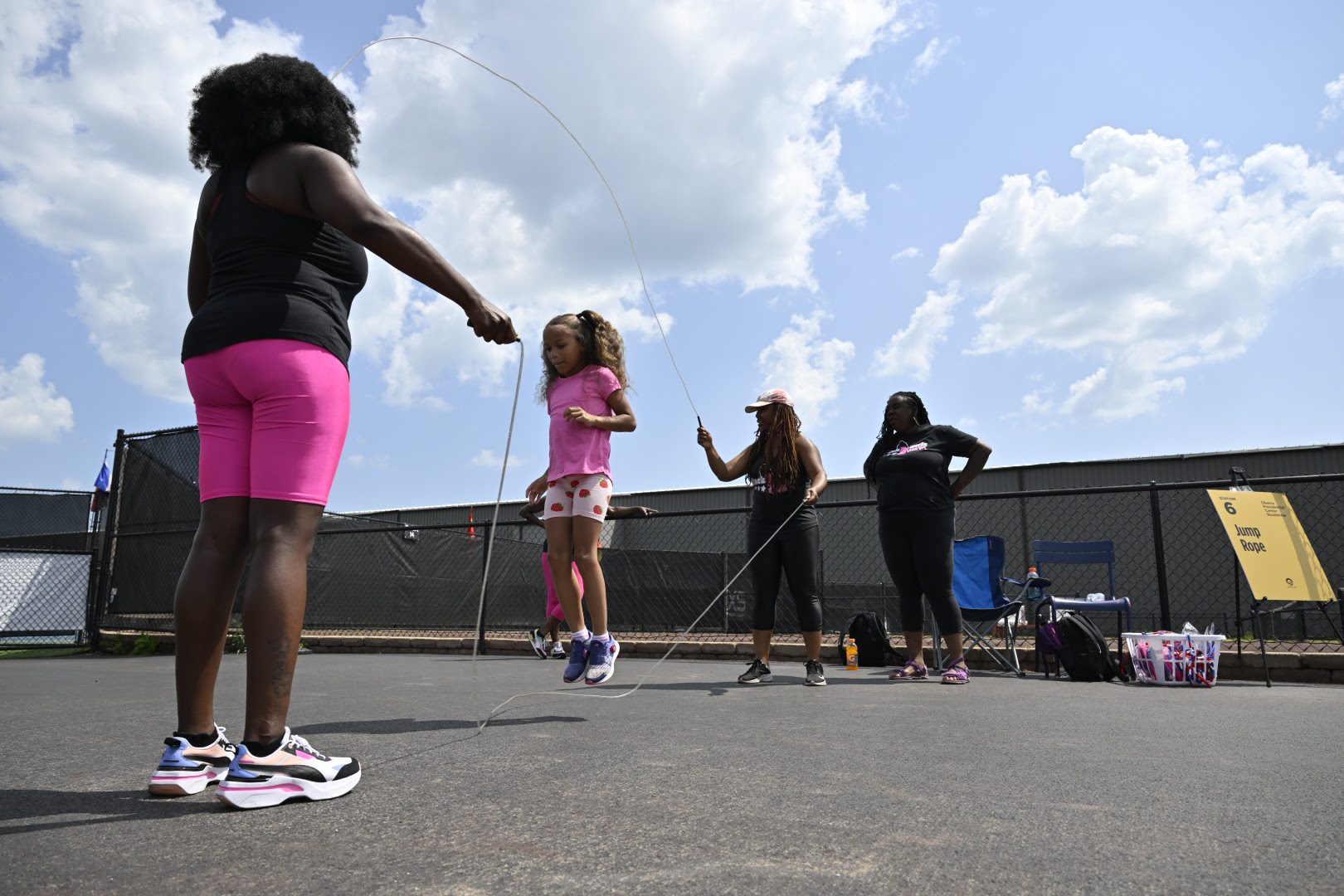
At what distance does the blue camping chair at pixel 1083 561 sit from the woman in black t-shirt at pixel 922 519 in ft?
3.30

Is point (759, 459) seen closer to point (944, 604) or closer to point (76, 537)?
point (944, 604)

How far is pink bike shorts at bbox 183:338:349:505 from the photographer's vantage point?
6.13 feet

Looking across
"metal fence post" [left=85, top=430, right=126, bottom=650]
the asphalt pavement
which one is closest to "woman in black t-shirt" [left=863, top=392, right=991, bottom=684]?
the asphalt pavement

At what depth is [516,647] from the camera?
811 cm

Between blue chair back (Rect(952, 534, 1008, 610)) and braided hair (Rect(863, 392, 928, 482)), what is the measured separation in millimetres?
1063

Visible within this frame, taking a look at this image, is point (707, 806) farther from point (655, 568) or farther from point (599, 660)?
point (655, 568)

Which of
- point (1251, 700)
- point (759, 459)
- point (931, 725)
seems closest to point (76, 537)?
point (759, 459)

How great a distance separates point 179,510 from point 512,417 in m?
7.12

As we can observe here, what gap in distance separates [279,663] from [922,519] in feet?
13.7

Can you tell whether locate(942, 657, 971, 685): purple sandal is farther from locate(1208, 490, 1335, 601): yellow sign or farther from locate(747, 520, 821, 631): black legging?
locate(1208, 490, 1335, 601): yellow sign

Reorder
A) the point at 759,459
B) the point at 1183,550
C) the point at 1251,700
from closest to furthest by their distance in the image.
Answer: the point at 1251,700 → the point at 759,459 → the point at 1183,550

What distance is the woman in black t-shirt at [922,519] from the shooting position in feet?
17.0

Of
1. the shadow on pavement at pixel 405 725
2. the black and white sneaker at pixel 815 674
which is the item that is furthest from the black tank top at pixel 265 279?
the black and white sneaker at pixel 815 674

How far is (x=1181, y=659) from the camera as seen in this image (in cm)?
503
